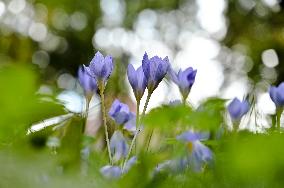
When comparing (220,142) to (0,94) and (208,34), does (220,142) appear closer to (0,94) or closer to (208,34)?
(0,94)

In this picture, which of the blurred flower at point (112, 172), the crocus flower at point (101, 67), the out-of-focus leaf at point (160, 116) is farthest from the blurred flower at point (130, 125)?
the out-of-focus leaf at point (160, 116)

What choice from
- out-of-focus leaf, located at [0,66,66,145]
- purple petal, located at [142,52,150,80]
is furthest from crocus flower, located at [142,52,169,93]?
out-of-focus leaf, located at [0,66,66,145]

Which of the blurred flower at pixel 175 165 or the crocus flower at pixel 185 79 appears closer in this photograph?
the blurred flower at pixel 175 165

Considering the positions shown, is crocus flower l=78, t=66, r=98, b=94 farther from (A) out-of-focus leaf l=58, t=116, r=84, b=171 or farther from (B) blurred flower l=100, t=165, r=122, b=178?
(A) out-of-focus leaf l=58, t=116, r=84, b=171

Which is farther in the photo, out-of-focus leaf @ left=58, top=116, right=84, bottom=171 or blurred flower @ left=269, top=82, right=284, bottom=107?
blurred flower @ left=269, top=82, right=284, bottom=107

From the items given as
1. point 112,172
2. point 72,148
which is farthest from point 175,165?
point 72,148

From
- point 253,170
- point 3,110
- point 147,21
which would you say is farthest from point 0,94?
point 147,21

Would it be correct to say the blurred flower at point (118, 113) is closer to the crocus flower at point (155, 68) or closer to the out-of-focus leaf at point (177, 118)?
the crocus flower at point (155, 68)
